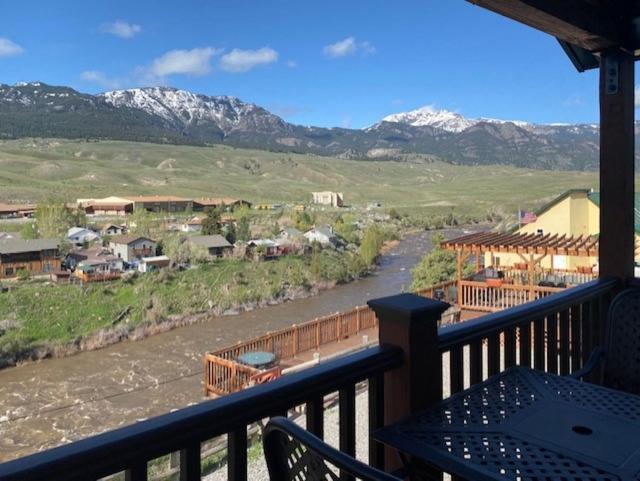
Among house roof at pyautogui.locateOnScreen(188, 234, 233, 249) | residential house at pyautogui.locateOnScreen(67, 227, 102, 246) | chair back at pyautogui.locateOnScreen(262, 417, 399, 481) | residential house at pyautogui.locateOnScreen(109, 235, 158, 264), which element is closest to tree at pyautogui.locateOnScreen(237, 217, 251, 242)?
house roof at pyautogui.locateOnScreen(188, 234, 233, 249)

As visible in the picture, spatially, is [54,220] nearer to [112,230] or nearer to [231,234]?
[112,230]

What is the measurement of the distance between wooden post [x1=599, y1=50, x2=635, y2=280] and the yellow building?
935 cm

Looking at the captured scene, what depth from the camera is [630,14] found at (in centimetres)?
219

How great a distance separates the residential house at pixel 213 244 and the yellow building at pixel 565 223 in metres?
15.2

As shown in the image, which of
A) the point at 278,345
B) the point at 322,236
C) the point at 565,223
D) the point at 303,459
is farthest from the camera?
the point at 322,236

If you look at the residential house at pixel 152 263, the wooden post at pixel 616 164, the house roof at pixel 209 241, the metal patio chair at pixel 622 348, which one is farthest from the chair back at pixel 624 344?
the house roof at pixel 209 241

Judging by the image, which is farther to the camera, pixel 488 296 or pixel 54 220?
pixel 54 220

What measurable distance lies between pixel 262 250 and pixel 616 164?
22790 mm

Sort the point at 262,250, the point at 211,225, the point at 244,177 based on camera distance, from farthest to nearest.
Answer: the point at 244,177
the point at 211,225
the point at 262,250

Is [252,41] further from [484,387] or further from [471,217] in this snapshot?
[484,387]

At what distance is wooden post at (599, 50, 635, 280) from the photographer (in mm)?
2301

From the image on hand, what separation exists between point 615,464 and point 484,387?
0.39m

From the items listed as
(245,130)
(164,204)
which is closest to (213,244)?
(164,204)

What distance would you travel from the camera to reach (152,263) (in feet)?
72.8
